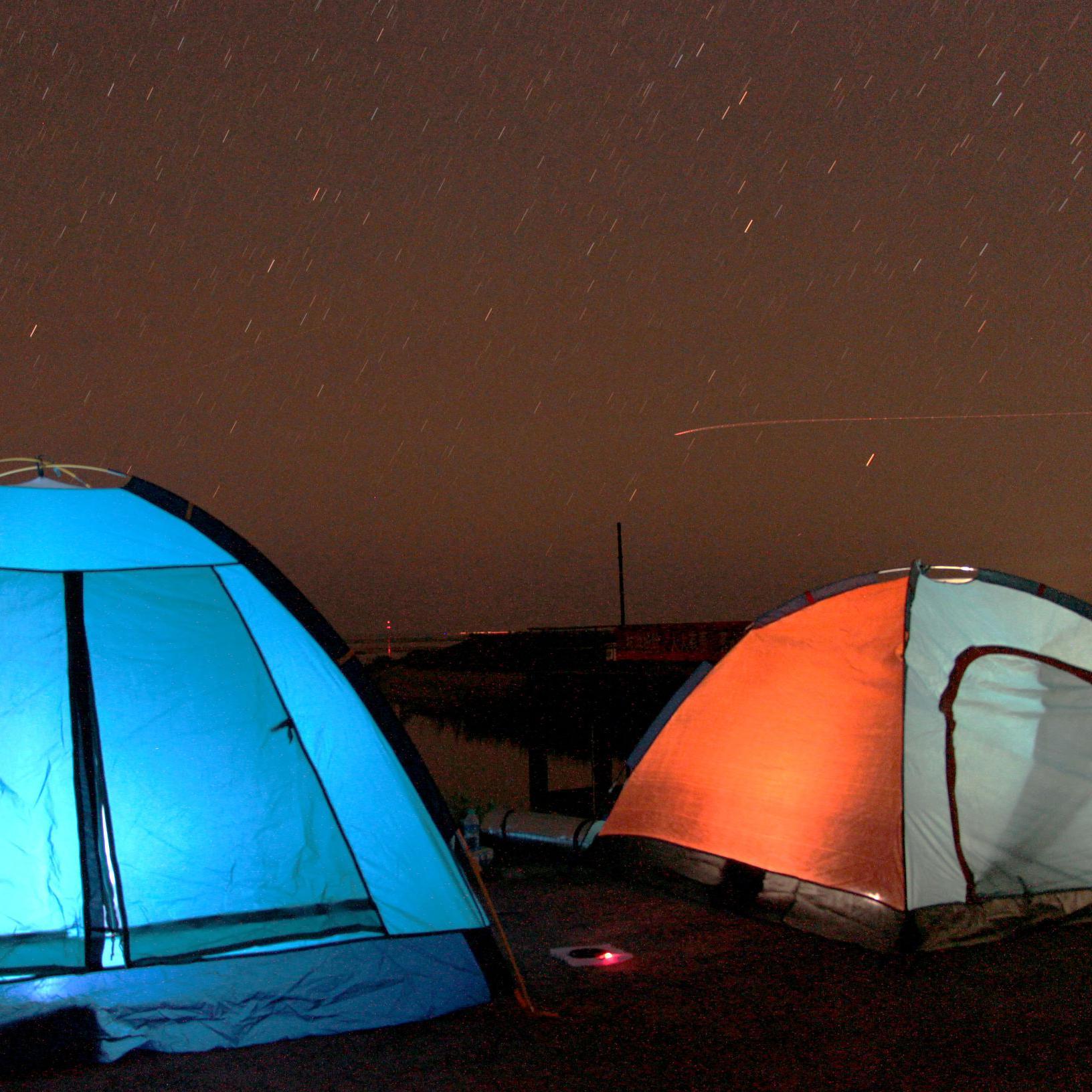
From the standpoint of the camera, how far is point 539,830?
787 centimetres

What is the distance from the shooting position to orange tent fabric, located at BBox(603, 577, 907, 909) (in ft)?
18.2

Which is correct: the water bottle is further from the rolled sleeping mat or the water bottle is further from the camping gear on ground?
the camping gear on ground

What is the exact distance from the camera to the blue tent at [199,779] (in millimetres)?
4488

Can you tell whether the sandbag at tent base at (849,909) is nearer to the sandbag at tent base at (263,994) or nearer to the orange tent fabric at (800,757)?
the orange tent fabric at (800,757)

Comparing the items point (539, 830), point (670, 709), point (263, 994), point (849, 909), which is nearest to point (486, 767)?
point (539, 830)

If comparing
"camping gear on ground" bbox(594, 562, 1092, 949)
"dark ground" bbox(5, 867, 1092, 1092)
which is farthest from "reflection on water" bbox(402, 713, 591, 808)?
"dark ground" bbox(5, 867, 1092, 1092)

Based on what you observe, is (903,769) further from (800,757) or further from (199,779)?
(199,779)

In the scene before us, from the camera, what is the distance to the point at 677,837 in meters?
6.53

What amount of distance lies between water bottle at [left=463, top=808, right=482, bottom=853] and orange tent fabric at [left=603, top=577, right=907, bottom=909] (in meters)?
1.08

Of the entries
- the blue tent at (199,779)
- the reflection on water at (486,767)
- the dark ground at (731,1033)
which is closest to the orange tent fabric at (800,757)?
the dark ground at (731,1033)

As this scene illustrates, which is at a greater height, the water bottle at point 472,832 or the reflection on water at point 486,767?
the water bottle at point 472,832

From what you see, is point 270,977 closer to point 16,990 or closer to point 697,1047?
point 16,990

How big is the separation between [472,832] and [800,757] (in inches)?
108

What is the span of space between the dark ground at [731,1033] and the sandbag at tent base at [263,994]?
0.25 feet
